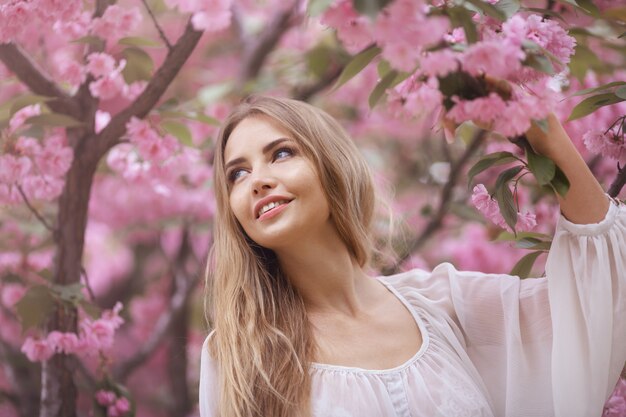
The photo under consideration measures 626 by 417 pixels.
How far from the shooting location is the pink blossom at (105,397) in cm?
181

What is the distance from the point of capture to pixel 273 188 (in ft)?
4.49

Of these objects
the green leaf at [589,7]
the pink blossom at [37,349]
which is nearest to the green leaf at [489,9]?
the green leaf at [589,7]

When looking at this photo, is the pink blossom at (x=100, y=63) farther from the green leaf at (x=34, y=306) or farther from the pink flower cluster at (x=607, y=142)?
the pink flower cluster at (x=607, y=142)

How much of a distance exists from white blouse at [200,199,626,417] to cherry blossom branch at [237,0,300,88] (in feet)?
5.29

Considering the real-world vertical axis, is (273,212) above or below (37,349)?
above

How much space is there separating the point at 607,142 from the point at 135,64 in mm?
1139

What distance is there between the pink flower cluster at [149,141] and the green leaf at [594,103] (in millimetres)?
1055

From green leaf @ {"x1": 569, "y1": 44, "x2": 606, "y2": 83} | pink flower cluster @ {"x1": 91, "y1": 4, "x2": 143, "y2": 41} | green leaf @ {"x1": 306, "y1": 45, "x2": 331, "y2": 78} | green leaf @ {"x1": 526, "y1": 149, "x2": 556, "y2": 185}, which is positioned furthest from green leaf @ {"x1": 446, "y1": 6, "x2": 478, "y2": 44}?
green leaf @ {"x1": 306, "y1": 45, "x2": 331, "y2": 78}

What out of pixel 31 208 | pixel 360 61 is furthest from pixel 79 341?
pixel 360 61

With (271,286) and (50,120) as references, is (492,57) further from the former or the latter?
(50,120)

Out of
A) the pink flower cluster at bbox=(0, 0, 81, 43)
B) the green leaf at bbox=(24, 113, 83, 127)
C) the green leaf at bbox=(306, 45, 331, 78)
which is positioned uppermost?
the pink flower cluster at bbox=(0, 0, 81, 43)

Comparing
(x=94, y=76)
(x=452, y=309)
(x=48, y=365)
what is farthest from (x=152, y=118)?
(x=452, y=309)

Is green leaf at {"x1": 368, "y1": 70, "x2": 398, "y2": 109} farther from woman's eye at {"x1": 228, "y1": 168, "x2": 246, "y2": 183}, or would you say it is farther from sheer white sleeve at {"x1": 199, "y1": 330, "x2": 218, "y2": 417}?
sheer white sleeve at {"x1": 199, "y1": 330, "x2": 218, "y2": 417}

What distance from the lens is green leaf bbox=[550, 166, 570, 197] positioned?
1.14 m
